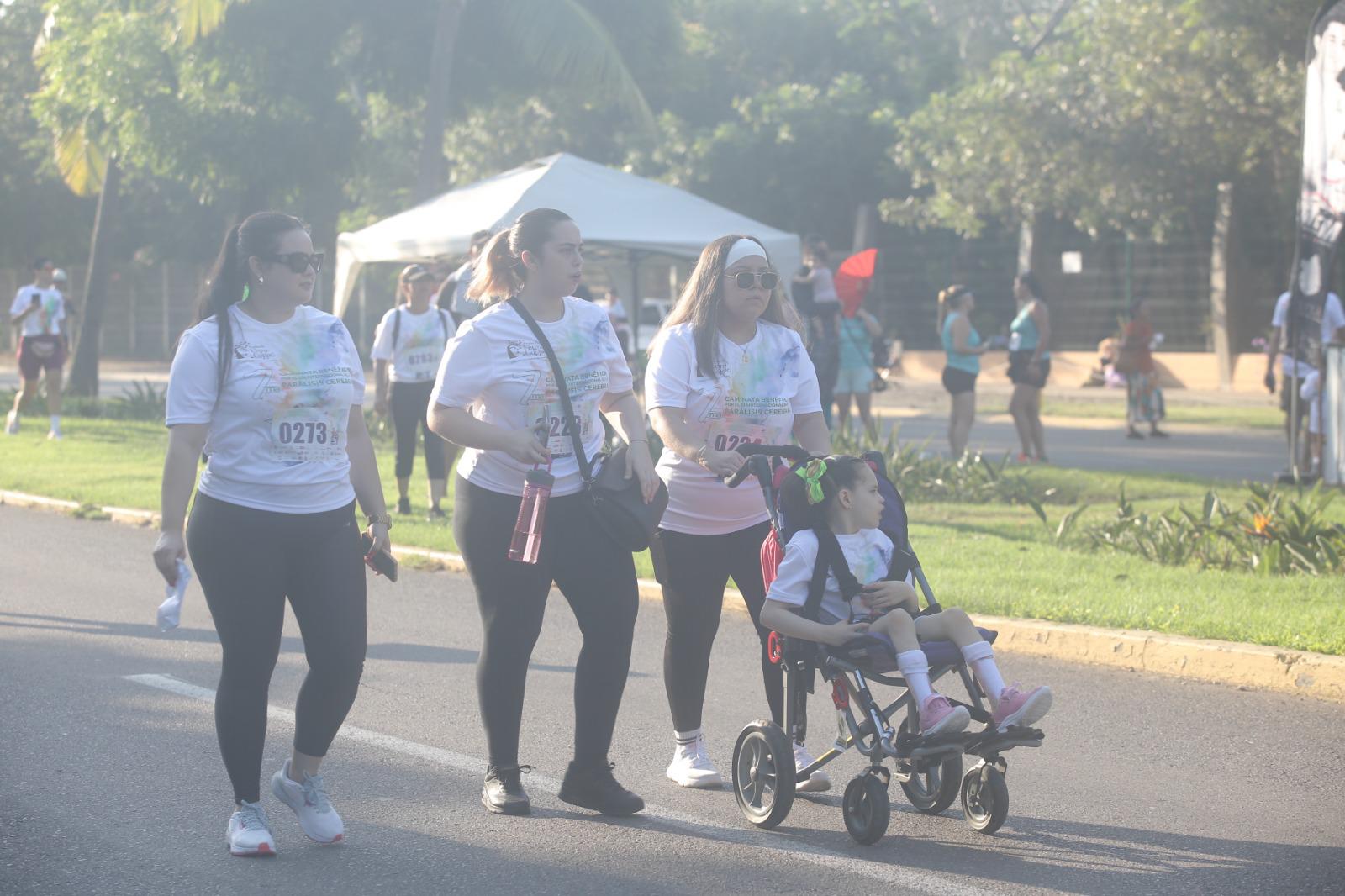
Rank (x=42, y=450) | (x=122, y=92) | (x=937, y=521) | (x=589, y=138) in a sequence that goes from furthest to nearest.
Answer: (x=589, y=138) → (x=122, y=92) → (x=42, y=450) → (x=937, y=521)

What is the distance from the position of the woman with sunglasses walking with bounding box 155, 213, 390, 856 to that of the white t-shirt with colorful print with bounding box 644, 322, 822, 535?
1.13 meters

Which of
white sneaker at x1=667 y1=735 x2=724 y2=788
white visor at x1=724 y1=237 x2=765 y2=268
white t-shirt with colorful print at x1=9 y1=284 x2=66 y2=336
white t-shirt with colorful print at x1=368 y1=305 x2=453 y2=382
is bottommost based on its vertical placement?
white sneaker at x1=667 y1=735 x2=724 y2=788

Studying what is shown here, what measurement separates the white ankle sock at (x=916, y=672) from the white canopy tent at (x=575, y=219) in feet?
36.1

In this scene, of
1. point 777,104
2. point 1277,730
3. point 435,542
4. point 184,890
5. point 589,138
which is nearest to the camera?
point 184,890

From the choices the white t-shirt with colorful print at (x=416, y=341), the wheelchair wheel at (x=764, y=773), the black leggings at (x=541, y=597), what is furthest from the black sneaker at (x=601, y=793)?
the white t-shirt with colorful print at (x=416, y=341)

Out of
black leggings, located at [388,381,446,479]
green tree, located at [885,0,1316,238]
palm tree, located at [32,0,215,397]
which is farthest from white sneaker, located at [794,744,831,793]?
palm tree, located at [32,0,215,397]

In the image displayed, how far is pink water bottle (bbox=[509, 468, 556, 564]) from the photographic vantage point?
16.0 ft

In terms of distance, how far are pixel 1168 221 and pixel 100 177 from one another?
17240 mm

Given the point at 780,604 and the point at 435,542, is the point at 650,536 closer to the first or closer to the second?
the point at 780,604

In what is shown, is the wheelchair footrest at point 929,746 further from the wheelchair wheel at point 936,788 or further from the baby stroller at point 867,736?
the wheelchair wheel at point 936,788

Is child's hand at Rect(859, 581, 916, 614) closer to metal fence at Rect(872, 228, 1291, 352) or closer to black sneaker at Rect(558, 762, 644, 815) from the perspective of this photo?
black sneaker at Rect(558, 762, 644, 815)

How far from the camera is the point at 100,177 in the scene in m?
26.5

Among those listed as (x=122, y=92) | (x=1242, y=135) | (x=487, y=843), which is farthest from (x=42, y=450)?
(x=1242, y=135)

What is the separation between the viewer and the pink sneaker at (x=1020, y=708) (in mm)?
4641
